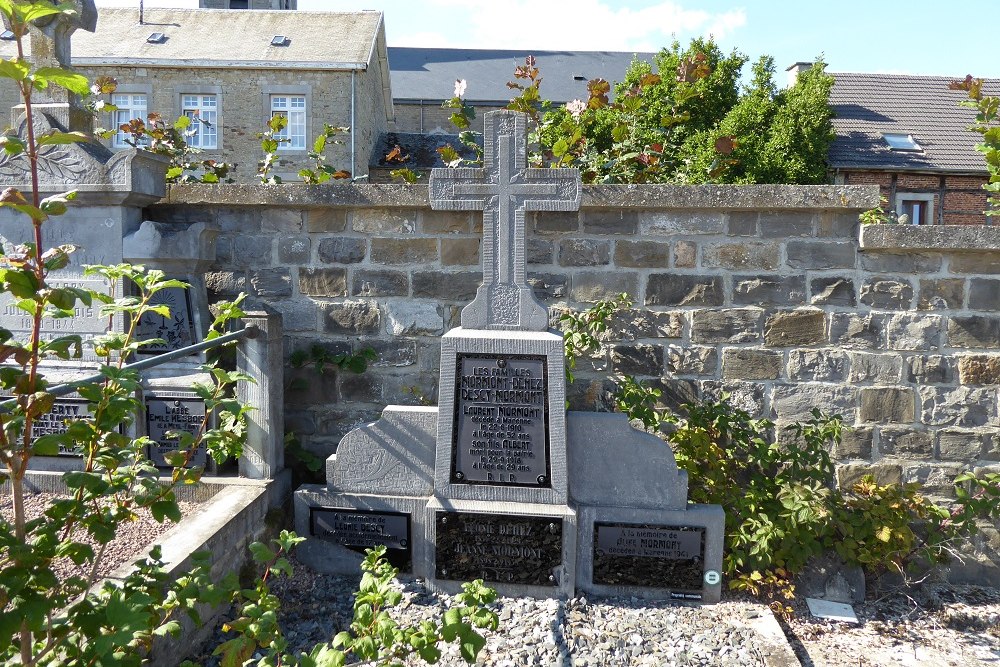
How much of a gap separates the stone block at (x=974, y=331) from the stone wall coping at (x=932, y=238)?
1.31ft

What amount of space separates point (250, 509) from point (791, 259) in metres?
3.21

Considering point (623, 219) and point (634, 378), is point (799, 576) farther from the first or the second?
point (623, 219)

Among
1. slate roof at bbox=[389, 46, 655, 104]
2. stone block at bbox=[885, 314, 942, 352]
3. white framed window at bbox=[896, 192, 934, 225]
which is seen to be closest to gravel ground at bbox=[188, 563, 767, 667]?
stone block at bbox=[885, 314, 942, 352]

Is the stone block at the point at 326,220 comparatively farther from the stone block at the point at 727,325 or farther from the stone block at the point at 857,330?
the stone block at the point at 857,330

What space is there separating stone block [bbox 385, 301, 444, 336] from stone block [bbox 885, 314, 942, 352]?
259cm

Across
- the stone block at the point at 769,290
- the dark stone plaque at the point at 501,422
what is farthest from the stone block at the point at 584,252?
the dark stone plaque at the point at 501,422

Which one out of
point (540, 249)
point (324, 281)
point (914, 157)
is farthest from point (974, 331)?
point (914, 157)

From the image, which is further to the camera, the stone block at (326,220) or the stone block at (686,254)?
the stone block at (326,220)

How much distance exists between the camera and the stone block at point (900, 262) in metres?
4.26

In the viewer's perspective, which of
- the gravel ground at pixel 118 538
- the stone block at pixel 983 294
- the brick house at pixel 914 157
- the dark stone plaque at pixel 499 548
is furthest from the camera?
the brick house at pixel 914 157

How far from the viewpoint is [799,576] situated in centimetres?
401

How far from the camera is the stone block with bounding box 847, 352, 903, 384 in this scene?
4.32 metres

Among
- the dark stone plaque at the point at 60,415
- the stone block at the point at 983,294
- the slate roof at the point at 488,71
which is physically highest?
the slate roof at the point at 488,71

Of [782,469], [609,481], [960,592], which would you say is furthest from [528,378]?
[960,592]
